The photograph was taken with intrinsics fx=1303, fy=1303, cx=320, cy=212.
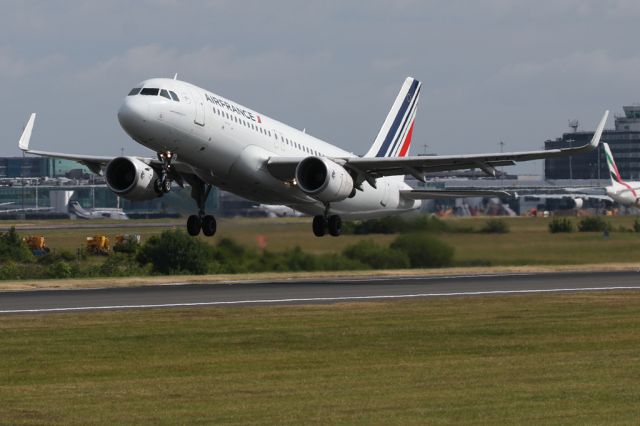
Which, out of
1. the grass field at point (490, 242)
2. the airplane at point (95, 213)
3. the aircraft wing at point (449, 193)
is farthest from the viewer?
the airplane at point (95, 213)

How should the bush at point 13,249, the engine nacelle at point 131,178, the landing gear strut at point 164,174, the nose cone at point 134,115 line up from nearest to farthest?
the nose cone at point 134,115 → the landing gear strut at point 164,174 → the engine nacelle at point 131,178 → the bush at point 13,249

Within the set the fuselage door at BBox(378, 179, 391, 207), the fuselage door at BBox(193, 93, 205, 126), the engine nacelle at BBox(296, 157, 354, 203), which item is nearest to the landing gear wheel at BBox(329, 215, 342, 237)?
the fuselage door at BBox(378, 179, 391, 207)

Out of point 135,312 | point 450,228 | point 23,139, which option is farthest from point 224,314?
point 450,228

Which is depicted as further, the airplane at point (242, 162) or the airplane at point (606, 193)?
the airplane at point (606, 193)

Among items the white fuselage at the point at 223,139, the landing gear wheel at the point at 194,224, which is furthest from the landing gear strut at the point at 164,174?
the landing gear wheel at the point at 194,224

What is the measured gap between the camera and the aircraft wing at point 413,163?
4247cm

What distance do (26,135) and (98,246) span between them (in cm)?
2785

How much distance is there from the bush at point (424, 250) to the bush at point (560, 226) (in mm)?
11502

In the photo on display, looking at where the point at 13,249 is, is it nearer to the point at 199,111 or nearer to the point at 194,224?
the point at 194,224

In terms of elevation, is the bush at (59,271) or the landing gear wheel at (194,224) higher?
the landing gear wheel at (194,224)

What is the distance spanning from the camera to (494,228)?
2147 inches

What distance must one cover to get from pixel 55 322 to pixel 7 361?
21.9 ft

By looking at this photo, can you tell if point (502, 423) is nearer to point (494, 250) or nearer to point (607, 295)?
point (607, 295)

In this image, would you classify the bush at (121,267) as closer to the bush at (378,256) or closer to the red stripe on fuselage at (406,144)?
the bush at (378,256)
